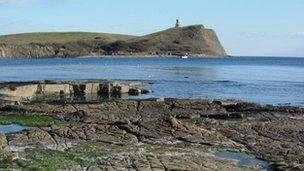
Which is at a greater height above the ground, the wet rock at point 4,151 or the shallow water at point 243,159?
the wet rock at point 4,151

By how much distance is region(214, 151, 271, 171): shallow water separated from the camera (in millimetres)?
27228

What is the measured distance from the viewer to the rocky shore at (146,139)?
2636 cm

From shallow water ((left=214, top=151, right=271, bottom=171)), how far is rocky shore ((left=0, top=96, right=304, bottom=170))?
0.28 metres

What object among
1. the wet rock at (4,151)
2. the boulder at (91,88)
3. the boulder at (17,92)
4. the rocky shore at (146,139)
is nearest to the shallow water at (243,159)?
the rocky shore at (146,139)

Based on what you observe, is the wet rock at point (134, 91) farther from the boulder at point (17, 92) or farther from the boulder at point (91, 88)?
the boulder at point (17, 92)

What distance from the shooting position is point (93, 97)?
64750 millimetres

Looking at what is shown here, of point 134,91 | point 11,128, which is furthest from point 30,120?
point 134,91

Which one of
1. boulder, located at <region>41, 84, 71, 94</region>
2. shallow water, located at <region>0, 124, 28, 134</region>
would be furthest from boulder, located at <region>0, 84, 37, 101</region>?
shallow water, located at <region>0, 124, 28, 134</region>

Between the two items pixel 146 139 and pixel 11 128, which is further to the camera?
pixel 11 128

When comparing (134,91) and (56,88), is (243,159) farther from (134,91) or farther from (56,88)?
(56,88)

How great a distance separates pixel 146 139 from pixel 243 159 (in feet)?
19.9

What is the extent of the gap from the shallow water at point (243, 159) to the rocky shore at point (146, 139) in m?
0.28

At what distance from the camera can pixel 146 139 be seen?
32250mm

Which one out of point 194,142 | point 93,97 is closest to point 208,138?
point 194,142
